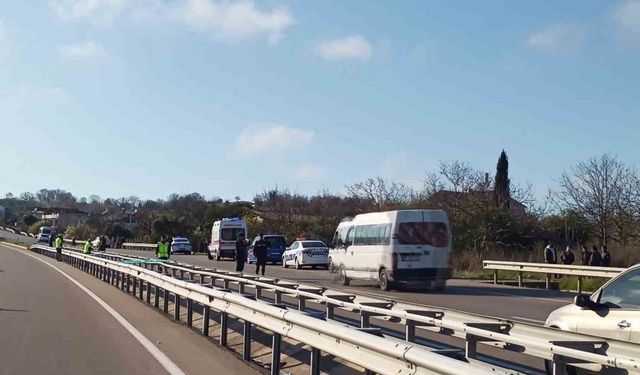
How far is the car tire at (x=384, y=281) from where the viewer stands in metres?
24.7

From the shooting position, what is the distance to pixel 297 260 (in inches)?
1727

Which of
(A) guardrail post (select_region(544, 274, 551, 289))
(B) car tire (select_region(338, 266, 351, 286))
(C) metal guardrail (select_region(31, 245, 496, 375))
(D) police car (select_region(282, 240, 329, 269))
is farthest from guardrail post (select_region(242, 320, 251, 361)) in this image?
(D) police car (select_region(282, 240, 329, 269))

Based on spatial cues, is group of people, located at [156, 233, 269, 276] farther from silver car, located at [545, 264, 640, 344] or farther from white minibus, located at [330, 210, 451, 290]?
silver car, located at [545, 264, 640, 344]

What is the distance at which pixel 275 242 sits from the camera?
50.8 meters

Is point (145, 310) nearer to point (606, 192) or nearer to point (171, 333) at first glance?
point (171, 333)

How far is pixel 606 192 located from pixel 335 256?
985 inches

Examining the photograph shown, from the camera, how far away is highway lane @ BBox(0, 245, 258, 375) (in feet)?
33.6

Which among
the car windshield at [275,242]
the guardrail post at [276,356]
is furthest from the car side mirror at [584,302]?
the car windshield at [275,242]

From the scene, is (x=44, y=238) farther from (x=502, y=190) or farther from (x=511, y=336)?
(x=511, y=336)

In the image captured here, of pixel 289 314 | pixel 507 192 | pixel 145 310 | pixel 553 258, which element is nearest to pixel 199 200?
pixel 507 192

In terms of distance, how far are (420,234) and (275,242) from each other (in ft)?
89.3

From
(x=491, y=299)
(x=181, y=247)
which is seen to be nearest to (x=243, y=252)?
(x=491, y=299)

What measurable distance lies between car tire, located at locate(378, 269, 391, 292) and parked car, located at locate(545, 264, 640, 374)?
15.9 meters

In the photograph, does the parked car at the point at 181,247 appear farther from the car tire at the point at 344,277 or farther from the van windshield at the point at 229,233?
the car tire at the point at 344,277
